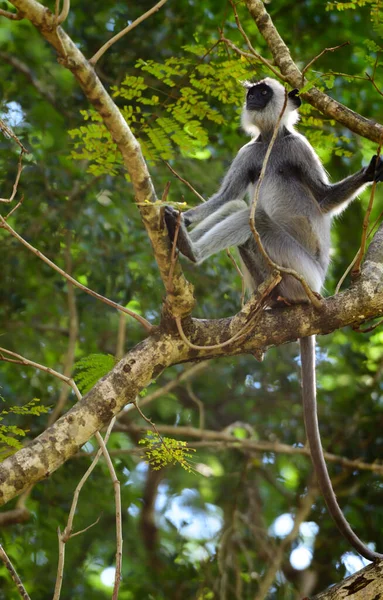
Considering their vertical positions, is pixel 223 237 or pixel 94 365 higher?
pixel 223 237

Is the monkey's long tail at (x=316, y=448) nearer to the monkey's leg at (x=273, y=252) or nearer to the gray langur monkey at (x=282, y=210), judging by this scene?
the gray langur monkey at (x=282, y=210)

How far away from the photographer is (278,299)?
3.95m

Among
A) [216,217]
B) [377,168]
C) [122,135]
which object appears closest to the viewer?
[122,135]

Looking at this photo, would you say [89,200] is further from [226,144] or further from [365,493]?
[365,493]

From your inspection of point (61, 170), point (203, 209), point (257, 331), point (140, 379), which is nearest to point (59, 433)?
point (140, 379)

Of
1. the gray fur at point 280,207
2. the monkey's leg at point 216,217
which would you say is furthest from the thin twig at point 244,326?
the monkey's leg at point 216,217

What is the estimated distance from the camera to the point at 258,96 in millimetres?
5055

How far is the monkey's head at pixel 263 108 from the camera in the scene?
5.02 m

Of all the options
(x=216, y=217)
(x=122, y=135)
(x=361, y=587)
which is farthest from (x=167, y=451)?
(x=216, y=217)

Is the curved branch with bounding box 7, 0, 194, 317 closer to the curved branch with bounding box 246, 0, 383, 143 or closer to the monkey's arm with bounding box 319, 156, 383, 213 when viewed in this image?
the curved branch with bounding box 246, 0, 383, 143

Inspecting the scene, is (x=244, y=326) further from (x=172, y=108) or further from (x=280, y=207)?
(x=280, y=207)

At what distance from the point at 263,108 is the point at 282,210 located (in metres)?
0.80

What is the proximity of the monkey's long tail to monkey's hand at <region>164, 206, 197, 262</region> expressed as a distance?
0.86m

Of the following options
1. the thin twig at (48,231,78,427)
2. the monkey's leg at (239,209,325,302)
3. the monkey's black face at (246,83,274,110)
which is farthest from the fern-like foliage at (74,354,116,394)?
the monkey's black face at (246,83,274,110)
